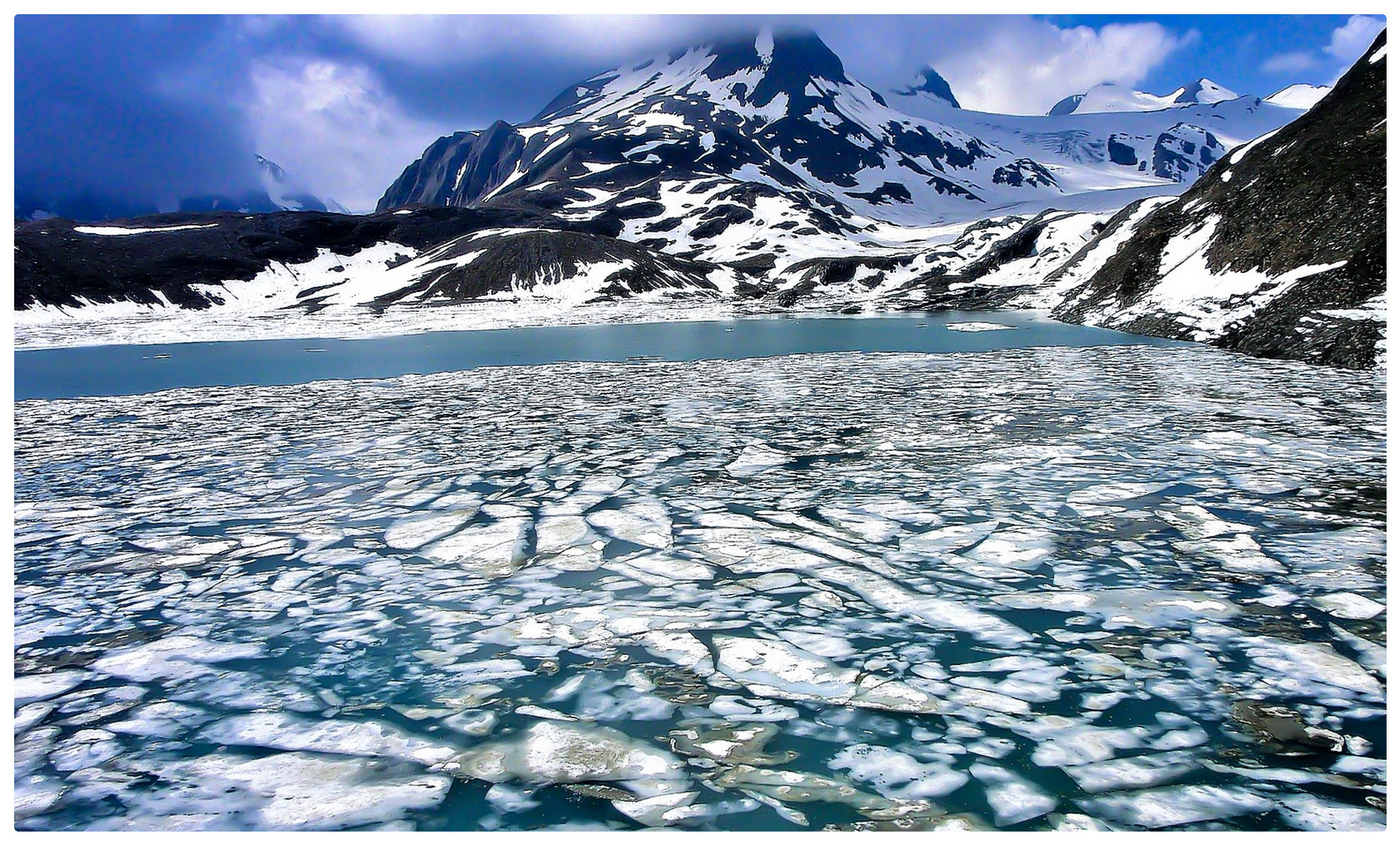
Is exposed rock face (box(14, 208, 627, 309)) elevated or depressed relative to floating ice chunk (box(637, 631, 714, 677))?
elevated

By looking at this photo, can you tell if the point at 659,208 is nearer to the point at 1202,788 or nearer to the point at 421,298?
the point at 421,298

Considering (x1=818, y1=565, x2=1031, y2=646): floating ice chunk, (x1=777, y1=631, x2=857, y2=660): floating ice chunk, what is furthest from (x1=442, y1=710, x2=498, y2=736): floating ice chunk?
(x1=818, y1=565, x2=1031, y2=646): floating ice chunk

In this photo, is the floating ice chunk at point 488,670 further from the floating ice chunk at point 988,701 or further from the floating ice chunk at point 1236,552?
the floating ice chunk at point 1236,552

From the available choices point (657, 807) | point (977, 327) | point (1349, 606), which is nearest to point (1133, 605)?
point (1349, 606)

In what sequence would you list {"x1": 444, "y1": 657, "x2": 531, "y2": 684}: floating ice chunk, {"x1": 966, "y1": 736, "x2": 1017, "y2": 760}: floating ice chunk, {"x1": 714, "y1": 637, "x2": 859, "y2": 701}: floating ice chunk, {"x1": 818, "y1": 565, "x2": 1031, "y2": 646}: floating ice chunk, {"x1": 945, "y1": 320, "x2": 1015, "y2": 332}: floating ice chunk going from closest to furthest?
{"x1": 966, "y1": 736, "x2": 1017, "y2": 760}: floating ice chunk < {"x1": 714, "y1": 637, "x2": 859, "y2": 701}: floating ice chunk < {"x1": 444, "y1": 657, "x2": 531, "y2": 684}: floating ice chunk < {"x1": 818, "y1": 565, "x2": 1031, "y2": 646}: floating ice chunk < {"x1": 945, "y1": 320, "x2": 1015, "y2": 332}: floating ice chunk

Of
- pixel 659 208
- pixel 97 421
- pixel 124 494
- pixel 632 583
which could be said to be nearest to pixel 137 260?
pixel 659 208

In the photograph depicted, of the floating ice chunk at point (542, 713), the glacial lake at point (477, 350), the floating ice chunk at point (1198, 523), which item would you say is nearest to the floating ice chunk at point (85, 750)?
the floating ice chunk at point (542, 713)

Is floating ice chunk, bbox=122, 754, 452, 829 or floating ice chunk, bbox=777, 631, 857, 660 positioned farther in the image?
floating ice chunk, bbox=777, 631, 857, 660

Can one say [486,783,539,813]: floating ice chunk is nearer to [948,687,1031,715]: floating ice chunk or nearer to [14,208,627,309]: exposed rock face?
[948,687,1031,715]: floating ice chunk
